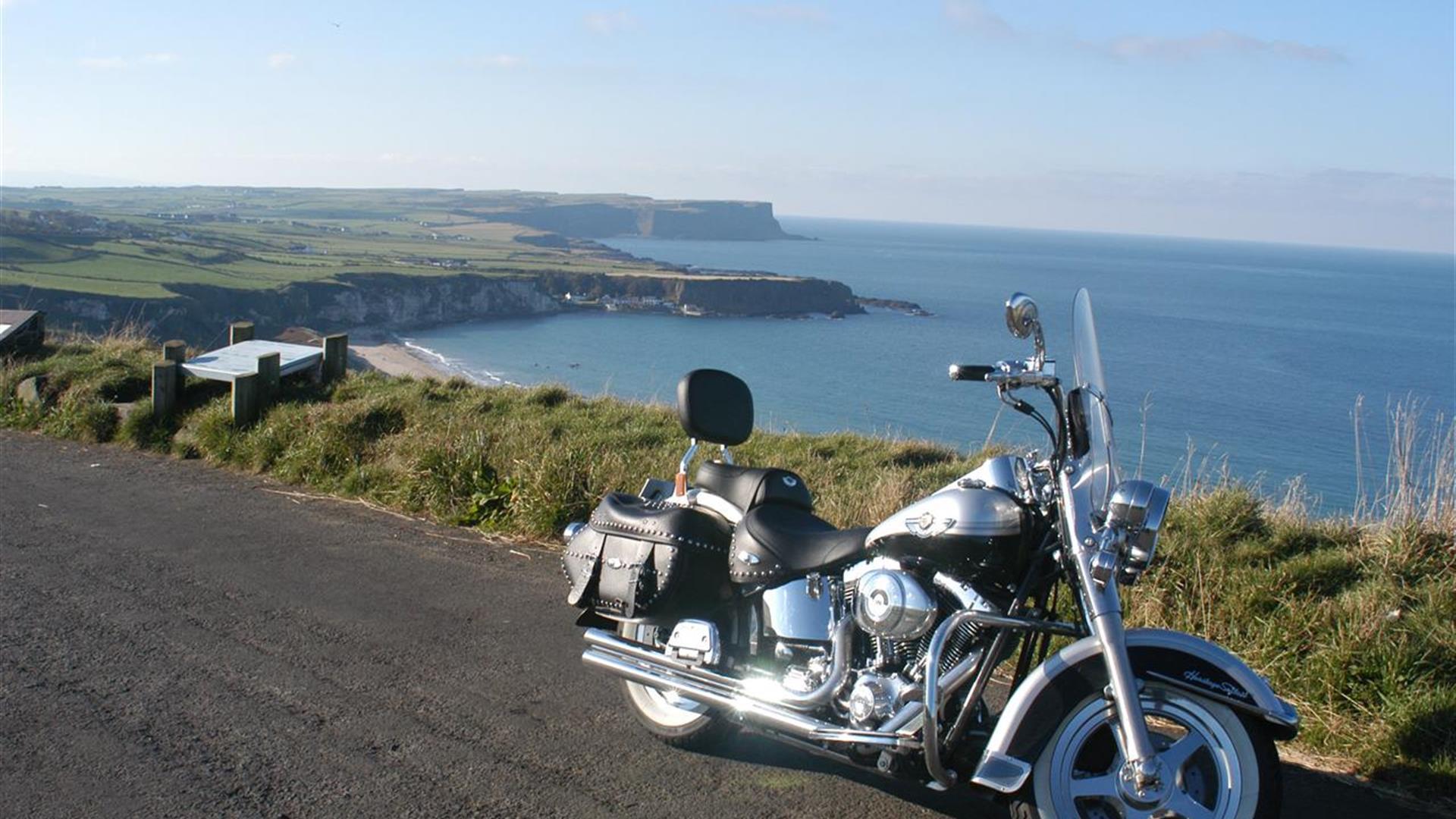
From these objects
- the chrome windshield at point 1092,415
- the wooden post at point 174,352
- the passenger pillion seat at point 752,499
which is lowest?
the wooden post at point 174,352

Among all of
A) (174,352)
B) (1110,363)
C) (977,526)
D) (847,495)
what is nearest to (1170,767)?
(977,526)

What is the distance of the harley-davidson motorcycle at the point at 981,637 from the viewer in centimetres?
343

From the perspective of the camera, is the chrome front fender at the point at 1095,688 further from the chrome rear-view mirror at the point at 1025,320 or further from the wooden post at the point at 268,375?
the wooden post at the point at 268,375

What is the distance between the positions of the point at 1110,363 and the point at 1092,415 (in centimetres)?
4034

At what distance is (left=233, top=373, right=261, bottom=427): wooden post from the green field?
3503 centimetres

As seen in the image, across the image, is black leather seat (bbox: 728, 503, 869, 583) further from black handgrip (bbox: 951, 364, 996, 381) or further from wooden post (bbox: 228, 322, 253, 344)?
wooden post (bbox: 228, 322, 253, 344)

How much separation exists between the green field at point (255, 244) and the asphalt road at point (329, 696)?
3874 centimetres

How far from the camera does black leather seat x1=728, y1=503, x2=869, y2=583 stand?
13.6ft

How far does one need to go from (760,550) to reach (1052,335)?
38.7m

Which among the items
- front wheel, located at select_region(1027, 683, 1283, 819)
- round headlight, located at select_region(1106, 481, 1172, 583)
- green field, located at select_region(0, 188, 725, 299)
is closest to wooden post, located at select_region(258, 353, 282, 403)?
front wheel, located at select_region(1027, 683, 1283, 819)

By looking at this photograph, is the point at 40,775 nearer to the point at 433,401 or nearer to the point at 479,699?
the point at 479,699

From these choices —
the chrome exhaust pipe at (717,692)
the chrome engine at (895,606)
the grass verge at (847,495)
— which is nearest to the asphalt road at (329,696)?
the chrome exhaust pipe at (717,692)

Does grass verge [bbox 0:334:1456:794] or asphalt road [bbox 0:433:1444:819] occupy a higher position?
grass verge [bbox 0:334:1456:794]

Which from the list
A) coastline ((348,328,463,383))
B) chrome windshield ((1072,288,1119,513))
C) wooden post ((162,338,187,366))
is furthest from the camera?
coastline ((348,328,463,383))
